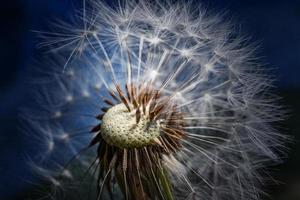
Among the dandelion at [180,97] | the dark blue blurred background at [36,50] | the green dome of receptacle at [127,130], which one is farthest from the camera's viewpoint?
the dark blue blurred background at [36,50]

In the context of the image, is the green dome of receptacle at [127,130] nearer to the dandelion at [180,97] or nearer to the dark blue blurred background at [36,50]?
the dandelion at [180,97]

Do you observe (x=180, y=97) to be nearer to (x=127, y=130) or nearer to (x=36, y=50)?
(x=127, y=130)

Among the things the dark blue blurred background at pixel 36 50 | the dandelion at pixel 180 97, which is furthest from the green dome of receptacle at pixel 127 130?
the dark blue blurred background at pixel 36 50

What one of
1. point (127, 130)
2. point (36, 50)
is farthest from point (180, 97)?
point (36, 50)

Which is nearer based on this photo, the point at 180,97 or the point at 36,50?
the point at 180,97

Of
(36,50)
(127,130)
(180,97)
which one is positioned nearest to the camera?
(127,130)
